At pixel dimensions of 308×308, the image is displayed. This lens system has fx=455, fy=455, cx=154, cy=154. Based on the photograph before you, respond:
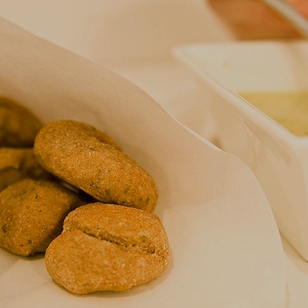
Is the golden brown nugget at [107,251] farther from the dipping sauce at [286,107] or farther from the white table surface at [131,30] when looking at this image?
the white table surface at [131,30]

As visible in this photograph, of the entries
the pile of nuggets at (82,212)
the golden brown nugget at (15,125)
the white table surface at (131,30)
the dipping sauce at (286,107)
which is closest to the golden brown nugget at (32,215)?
the pile of nuggets at (82,212)

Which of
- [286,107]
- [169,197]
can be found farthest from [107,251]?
[286,107]

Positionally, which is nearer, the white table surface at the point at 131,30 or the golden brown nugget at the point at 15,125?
the golden brown nugget at the point at 15,125

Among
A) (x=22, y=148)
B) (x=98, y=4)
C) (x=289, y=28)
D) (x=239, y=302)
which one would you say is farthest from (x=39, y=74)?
(x=289, y=28)

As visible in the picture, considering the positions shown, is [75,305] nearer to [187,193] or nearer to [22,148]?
[187,193]

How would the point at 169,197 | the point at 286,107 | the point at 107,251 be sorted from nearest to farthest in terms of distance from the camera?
the point at 107,251 < the point at 169,197 < the point at 286,107

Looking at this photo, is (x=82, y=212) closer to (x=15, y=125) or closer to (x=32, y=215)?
(x=32, y=215)

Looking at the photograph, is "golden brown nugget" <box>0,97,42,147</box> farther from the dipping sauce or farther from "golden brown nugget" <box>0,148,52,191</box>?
the dipping sauce
